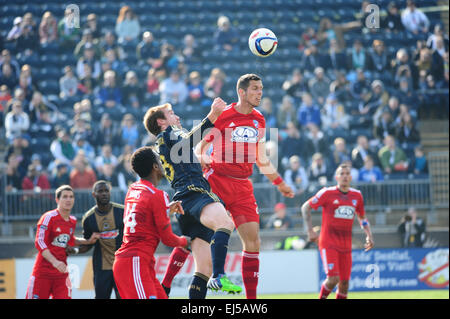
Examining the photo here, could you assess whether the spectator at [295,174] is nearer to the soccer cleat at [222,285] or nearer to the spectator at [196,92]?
the spectator at [196,92]

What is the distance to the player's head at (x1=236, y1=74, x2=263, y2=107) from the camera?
8453mm

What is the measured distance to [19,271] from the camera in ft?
50.1

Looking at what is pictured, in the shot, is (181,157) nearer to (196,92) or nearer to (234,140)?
(234,140)

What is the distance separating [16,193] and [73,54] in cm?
652

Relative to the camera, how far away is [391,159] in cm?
1772

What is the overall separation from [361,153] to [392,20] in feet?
19.6

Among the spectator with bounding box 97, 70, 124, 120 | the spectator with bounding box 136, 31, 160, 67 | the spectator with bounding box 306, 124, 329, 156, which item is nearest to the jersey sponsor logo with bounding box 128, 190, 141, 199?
the spectator with bounding box 306, 124, 329, 156

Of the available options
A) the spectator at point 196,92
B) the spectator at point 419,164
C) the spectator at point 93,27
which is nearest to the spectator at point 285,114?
the spectator at point 196,92

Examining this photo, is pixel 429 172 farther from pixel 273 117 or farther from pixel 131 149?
pixel 131 149

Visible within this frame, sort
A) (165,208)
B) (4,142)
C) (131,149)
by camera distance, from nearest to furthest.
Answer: (165,208) → (131,149) → (4,142)

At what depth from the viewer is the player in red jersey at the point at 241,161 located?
8.51 m

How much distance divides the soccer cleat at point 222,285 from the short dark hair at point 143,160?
4.46 feet

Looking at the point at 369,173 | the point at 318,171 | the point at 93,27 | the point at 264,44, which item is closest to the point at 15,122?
the point at 93,27
